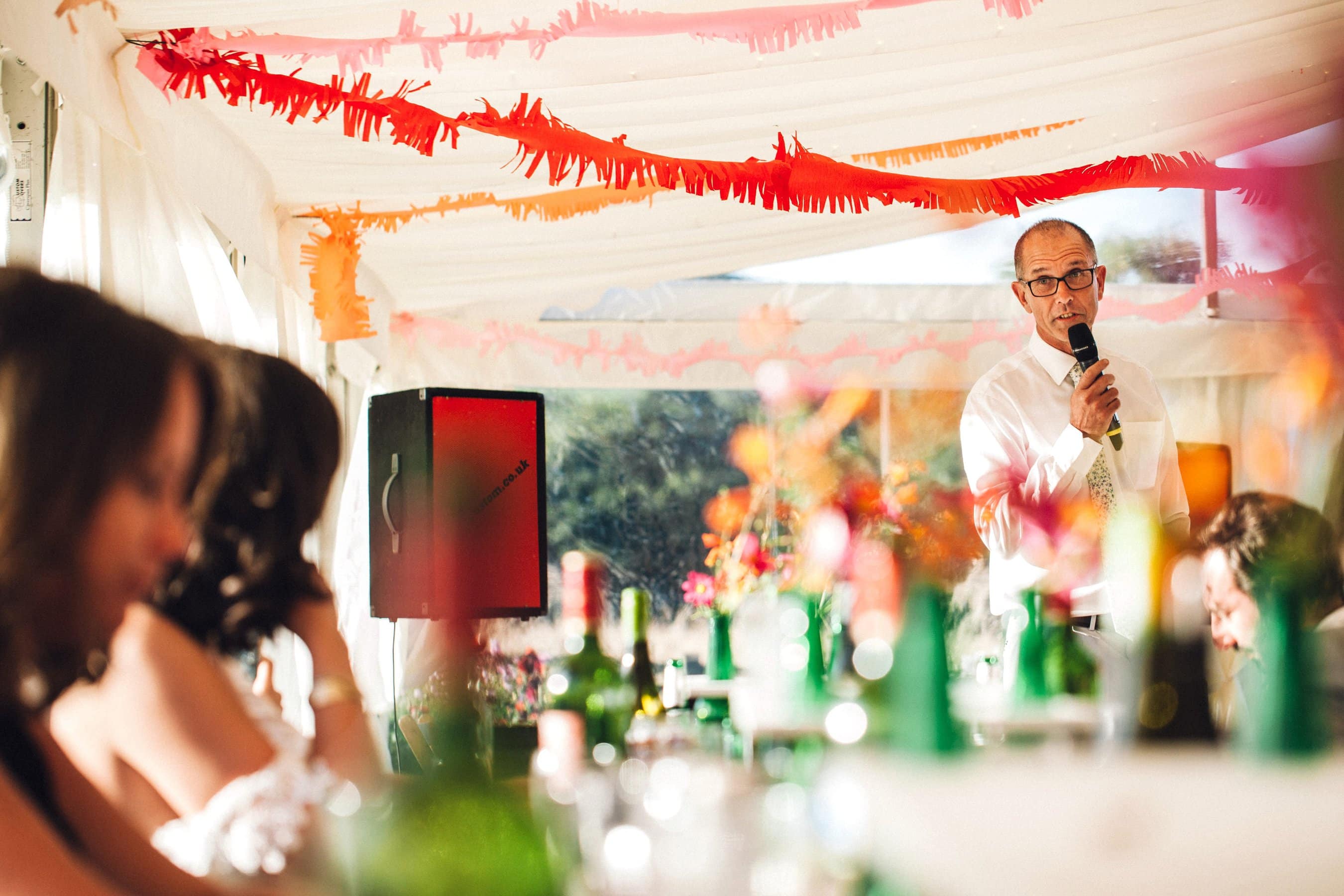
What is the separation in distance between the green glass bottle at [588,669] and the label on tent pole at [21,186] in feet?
3.80

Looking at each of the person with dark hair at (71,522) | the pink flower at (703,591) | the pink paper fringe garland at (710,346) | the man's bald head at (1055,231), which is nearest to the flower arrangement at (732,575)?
the pink flower at (703,591)

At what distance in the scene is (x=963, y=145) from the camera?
302cm

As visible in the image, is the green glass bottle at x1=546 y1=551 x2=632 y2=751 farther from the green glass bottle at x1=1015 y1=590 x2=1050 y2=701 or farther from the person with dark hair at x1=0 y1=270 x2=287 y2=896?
the green glass bottle at x1=1015 y1=590 x2=1050 y2=701

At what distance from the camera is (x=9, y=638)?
0.73m

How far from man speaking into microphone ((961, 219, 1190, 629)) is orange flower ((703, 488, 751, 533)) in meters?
1.77

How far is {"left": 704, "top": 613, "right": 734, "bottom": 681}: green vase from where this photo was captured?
2541 millimetres

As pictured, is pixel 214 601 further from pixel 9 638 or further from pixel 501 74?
pixel 501 74

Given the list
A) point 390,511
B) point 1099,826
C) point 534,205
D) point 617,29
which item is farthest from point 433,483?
point 1099,826

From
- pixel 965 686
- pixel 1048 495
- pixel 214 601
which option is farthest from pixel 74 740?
pixel 1048 495

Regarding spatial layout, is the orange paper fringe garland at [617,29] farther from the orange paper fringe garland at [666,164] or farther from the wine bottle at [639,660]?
the wine bottle at [639,660]

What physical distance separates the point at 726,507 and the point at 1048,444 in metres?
2.01

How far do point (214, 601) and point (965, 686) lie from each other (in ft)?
2.58

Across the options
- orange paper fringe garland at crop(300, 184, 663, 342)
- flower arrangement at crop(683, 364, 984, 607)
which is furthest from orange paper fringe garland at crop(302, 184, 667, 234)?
flower arrangement at crop(683, 364, 984, 607)

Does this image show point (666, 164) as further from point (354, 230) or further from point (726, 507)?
point (726, 507)
